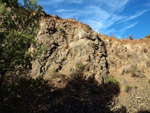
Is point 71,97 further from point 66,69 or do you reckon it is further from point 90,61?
point 90,61

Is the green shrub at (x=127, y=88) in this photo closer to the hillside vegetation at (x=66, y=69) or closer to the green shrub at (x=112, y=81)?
the hillside vegetation at (x=66, y=69)

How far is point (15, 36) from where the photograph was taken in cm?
414

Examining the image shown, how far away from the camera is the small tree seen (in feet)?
12.6

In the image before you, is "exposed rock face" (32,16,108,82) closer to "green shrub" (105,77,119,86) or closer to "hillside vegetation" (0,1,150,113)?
"hillside vegetation" (0,1,150,113)

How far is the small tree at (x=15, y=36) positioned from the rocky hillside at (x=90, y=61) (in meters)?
3.93

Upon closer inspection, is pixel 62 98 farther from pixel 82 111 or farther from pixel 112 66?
pixel 112 66

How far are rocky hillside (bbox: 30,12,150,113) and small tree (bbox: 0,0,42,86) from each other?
12.9ft

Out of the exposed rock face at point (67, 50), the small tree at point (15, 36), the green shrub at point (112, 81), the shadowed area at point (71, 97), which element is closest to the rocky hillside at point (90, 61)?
the exposed rock face at point (67, 50)

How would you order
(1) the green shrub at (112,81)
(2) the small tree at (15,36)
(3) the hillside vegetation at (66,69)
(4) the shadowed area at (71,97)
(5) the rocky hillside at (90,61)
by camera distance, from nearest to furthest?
(2) the small tree at (15,36) < (3) the hillside vegetation at (66,69) < (4) the shadowed area at (71,97) < (5) the rocky hillside at (90,61) < (1) the green shrub at (112,81)

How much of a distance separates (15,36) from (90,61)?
338 inches

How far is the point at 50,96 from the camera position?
24.5 feet

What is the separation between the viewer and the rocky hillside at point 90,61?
378 inches

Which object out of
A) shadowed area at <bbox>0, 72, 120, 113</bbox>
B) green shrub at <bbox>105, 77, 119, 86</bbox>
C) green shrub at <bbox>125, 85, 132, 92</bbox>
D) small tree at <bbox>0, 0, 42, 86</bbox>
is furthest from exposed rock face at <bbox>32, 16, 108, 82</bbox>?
small tree at <bbox>0, 0, 42, 86</bbox>

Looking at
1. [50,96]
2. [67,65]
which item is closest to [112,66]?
[67,65]
